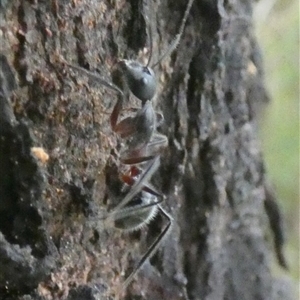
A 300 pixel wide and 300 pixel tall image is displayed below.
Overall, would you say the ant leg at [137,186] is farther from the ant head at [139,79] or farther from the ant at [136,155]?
the ant head at [139,79]

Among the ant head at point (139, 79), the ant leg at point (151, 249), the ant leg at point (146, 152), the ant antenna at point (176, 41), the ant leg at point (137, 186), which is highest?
the ant antenna at point (176, 41)

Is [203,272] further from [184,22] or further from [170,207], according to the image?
[184,22]

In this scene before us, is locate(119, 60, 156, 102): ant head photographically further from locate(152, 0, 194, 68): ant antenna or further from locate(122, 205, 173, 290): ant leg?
locate(122, 205, 173, 290): ant leg

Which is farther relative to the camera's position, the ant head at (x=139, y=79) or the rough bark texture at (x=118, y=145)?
the ant head at (x=139, y=79)

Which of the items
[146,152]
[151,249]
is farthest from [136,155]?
[151,249]

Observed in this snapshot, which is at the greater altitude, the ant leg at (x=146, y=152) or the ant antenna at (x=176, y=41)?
the ant antenna at (x=176, y=41)

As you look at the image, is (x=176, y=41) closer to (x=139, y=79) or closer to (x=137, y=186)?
(x=139, y=79)

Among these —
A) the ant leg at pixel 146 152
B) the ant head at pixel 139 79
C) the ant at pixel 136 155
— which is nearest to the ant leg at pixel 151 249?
the ant at pixel 136 155
